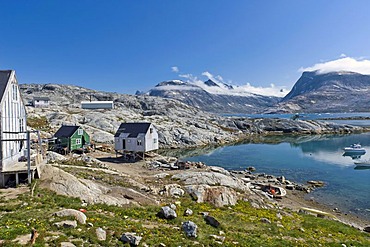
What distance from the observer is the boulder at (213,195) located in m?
28.1

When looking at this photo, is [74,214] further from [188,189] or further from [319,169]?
[319,169]

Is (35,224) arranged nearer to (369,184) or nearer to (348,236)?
(348,236)

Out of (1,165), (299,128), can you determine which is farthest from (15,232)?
(299,128)

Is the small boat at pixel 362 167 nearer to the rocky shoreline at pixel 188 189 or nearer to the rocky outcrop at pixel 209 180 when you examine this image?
the rocky shoreline at pixel 188 189

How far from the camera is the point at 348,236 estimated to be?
23.0 metres

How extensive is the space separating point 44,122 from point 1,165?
83.1 meters

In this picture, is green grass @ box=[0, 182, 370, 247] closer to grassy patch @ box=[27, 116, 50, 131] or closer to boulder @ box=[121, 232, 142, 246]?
boulder @ box=[121, 232, 142, 246]

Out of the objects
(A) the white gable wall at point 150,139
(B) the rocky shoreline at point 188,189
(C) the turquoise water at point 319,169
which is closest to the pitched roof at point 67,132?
(B) the rocky shoreline at point 188,189

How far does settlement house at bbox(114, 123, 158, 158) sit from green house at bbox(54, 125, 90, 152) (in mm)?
8537

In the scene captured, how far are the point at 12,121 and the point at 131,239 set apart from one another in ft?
59.4

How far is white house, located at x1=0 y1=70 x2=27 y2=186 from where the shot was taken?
70.3ft

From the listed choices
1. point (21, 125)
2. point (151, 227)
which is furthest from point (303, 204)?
point (21, 125)

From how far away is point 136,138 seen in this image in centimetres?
5759

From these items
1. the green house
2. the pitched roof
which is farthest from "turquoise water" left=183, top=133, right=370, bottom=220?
the pitched roof
